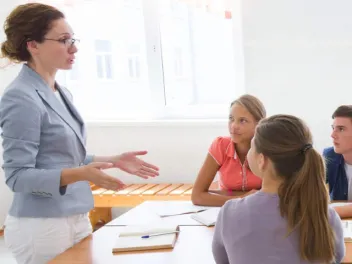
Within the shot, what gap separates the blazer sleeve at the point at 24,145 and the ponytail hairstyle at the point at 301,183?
0.85 meters

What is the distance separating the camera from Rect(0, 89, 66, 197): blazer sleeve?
1.92 meters

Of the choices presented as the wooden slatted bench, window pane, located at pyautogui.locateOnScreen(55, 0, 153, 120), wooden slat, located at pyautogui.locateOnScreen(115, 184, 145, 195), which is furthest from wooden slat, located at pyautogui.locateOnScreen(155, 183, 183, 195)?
window pane, located at pyautogui.locateOnScreen(55, 0, 153, 120)

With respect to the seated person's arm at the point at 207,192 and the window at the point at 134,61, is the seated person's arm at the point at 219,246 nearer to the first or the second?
the seated person's arm at the point at 207,192

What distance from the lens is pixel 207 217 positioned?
91.2 inches

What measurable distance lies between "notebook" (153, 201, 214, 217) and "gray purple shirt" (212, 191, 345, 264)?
84 cm

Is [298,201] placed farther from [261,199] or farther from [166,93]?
[166,93]

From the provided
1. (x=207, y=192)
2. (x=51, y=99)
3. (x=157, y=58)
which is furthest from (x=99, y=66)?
(x=51, y=99)

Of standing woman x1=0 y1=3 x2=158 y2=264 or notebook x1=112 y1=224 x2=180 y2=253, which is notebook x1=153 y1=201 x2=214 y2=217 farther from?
standing woman x1=0 y1=3 x2=158 y2=264

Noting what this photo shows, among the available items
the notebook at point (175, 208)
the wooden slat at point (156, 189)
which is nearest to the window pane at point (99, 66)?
the wooden slat at point (156, 189)

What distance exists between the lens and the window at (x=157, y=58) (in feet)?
14.8

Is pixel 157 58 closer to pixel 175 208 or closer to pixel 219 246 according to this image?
pixel 175 208

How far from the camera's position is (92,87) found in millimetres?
4945

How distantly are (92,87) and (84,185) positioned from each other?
287cm

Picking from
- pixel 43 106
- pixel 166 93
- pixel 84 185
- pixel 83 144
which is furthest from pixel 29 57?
pixel 166 93
